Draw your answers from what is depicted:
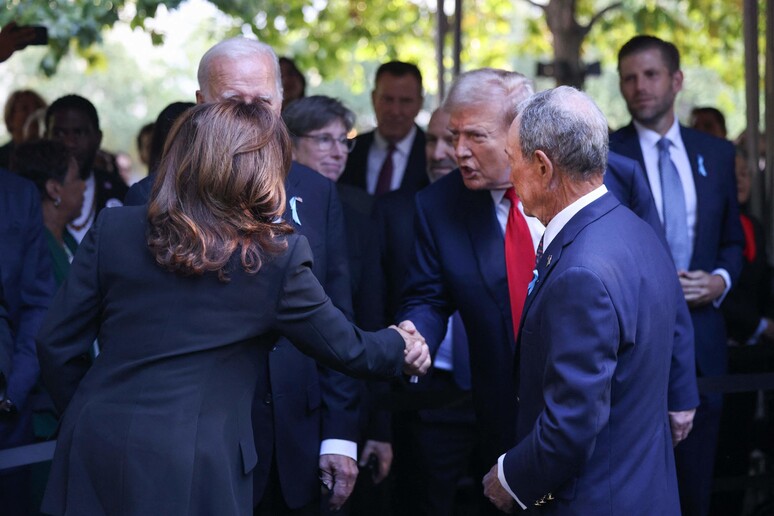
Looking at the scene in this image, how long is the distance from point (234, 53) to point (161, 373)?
1.49m

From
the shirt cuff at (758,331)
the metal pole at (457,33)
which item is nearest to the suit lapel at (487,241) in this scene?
the shirt cuff at (758,331)

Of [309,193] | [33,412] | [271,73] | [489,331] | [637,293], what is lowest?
[33,412]

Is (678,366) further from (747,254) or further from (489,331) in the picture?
(747,254)

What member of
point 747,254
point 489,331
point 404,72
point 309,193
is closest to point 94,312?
point 309,193

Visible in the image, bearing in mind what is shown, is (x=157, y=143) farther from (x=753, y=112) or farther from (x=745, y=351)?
(x=753, y=112)

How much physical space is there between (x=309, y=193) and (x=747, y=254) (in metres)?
3.22

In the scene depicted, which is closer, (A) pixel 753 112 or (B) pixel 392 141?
(A) pixel 753 112

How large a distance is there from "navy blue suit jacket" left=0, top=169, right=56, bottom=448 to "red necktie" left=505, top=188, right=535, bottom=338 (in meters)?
1.82

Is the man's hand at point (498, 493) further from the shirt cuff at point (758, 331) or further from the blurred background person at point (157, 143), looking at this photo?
the shirt cuff at point (758, 331)

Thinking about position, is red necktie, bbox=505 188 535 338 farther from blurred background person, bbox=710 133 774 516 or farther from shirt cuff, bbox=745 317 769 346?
shirt cuff, bbox=745 317 769 346

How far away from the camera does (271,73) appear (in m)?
4.06

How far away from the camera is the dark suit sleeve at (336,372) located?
154 inches

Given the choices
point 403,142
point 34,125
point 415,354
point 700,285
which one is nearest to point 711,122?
point 403,142

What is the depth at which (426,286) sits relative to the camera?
4375 mm
